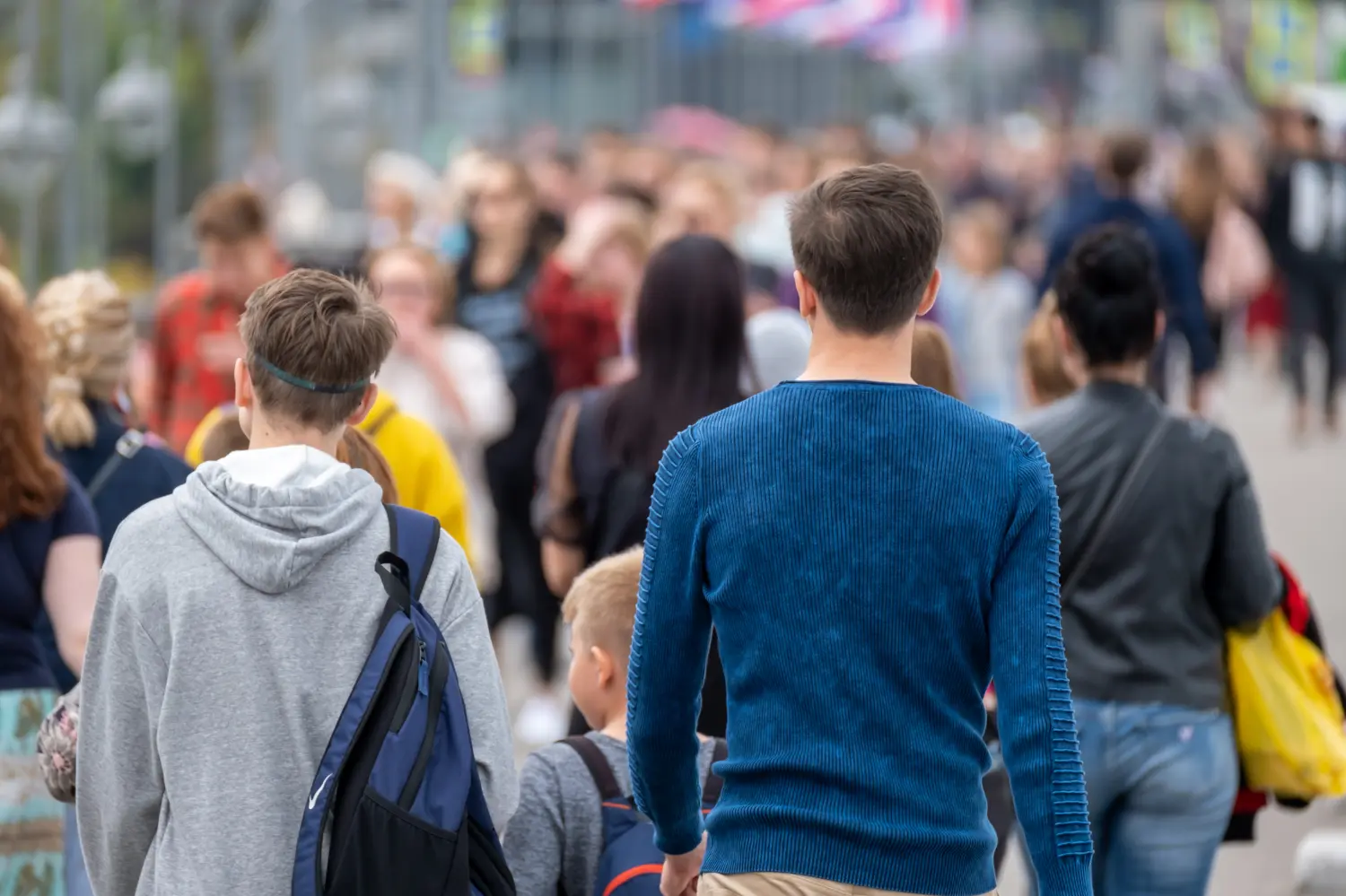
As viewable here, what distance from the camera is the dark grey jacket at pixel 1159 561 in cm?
434

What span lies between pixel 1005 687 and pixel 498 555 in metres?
6.60

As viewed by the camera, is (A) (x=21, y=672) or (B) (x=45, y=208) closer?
(A) (x=21, y=672)

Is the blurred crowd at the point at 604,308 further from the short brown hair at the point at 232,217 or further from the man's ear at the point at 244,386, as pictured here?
the man's ear at the point at 244,386

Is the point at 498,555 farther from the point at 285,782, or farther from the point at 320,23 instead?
the point at 320,23

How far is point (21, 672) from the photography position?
14.2ft

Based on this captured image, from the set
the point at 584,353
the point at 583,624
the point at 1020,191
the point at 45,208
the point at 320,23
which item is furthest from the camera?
the point at 1020,191

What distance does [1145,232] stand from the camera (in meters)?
10.4

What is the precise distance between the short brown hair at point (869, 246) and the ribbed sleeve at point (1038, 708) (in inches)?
11.9

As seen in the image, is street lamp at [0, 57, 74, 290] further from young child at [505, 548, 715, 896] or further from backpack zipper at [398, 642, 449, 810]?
backpack zipper at [398, 642, 449, 810]

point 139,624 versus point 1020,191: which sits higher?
point 139,624

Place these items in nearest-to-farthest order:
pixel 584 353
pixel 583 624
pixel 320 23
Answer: pixel 583 624 < pixel 584 353 < pixel 320 23

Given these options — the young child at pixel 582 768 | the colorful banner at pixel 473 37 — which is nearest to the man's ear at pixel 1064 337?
the young child at pixel 582 768

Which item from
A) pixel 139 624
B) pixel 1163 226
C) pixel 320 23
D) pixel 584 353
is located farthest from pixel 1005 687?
pixel 320 23

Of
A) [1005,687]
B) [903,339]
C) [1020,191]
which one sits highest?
[903,339]
